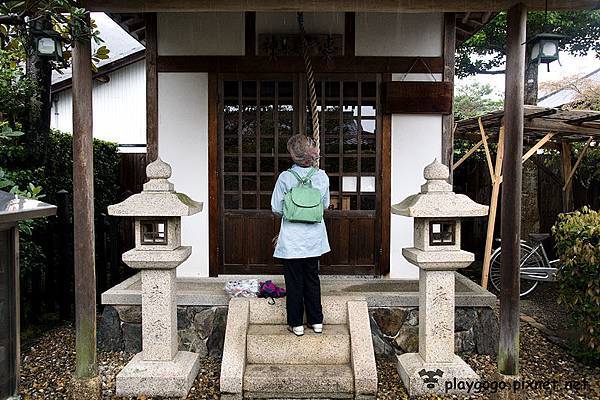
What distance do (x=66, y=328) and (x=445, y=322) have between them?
4431 millimetres

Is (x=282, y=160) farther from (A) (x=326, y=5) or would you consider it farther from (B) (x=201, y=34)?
(A) (x=326, y=5)

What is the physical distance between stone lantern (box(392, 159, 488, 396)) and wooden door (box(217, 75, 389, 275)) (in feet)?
6.17

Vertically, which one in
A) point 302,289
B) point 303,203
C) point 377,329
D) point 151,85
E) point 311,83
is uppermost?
point 151,85

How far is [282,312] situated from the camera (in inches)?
197

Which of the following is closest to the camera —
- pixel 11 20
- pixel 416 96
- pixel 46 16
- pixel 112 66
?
pixel 11 20

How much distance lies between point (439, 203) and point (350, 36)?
113 inches

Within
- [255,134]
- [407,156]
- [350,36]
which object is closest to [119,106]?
[255,134]

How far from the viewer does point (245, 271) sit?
6496 millimetres

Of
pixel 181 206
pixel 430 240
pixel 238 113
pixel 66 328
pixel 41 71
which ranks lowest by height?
pixel 66 328

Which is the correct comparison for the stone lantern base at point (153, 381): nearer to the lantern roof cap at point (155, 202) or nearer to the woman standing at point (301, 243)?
the woman standing at point (301, 243)

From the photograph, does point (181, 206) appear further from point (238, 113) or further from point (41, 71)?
point (41, 71)

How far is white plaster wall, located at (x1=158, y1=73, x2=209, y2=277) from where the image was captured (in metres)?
6.38

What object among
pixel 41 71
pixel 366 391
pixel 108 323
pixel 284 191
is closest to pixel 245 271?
pixel 108 323

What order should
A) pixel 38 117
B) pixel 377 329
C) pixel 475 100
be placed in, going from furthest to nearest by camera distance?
pixel 475 100 < pixel 38 117 < pixel 377 329
